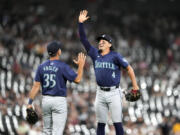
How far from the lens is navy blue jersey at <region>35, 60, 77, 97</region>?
7488mm

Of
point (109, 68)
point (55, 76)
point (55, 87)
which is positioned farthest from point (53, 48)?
point (109, 68)

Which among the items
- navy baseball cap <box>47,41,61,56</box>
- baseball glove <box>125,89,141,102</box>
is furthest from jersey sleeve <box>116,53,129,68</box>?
navy baseball cap <box>47,41,61,56</box>

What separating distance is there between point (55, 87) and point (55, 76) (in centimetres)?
17

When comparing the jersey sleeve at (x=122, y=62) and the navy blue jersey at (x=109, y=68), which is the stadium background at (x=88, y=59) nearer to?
the navy blue jersey at (x=109, y=68)

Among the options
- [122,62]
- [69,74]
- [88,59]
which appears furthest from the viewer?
[88,59]

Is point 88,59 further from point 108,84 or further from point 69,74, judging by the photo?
point 69,74

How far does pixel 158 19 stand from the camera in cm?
2447

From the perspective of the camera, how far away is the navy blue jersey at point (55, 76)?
295 inches

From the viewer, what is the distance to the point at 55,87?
7.52 m

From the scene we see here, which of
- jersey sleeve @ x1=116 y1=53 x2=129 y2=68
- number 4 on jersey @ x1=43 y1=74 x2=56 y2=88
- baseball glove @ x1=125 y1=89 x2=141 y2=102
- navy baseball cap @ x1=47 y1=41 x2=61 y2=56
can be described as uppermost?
navy baseball cap @ x1=47 y1=41 x2=61 y2=56

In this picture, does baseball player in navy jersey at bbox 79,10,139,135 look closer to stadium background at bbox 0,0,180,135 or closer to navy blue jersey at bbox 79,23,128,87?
navy blue jersey at bbox 79,23,128,87

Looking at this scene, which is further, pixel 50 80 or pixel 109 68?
pixel 109 68

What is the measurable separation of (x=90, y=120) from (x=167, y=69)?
280 inches

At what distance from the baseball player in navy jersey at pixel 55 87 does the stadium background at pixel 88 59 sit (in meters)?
2.46
